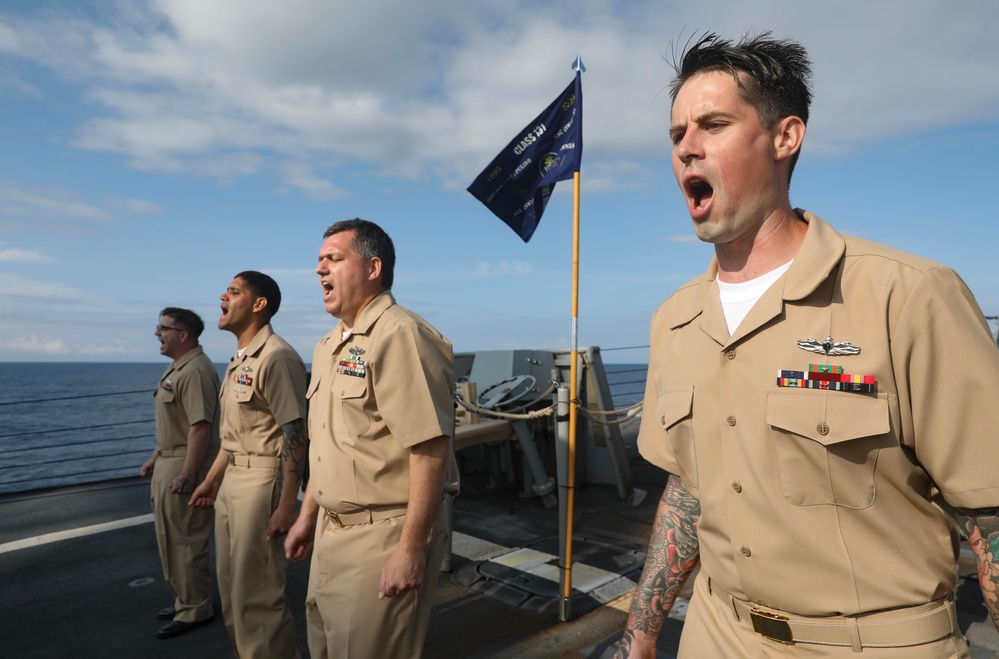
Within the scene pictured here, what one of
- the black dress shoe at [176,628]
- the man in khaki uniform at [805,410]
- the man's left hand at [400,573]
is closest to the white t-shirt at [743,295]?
the man in khaki uniform at [805,410]

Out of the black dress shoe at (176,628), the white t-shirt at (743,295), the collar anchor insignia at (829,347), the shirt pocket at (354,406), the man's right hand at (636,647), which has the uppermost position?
the white t-shirt at (743,295)

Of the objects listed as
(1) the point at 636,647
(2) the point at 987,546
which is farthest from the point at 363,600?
Answer: (2) the point at 987,546

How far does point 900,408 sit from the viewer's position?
128 centimetres

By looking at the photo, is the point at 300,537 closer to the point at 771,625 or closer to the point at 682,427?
the point at 682,427

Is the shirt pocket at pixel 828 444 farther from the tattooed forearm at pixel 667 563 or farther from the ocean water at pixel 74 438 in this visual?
the ocean water at pixel 74 438

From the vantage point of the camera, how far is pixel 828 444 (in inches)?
52.6

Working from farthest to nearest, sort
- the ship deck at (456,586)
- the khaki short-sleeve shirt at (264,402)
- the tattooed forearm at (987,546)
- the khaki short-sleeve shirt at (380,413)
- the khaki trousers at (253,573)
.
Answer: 1. the ship deck at (456,586)
2. the khaki short-sleeve shirt at (264,402)
3. the khaki trousers at (253,573)
4. the khaki short-sleeve shirt at (380,413)
5. the tattooed forearm at (987,546)

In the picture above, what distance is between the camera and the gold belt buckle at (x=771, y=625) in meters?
1.38

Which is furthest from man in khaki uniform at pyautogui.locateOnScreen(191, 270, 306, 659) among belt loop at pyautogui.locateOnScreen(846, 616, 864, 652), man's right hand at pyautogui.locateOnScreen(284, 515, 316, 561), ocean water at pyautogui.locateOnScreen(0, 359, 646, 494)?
ocean water at pyautogui.locateOnScreen(0, 359, 646, 494)

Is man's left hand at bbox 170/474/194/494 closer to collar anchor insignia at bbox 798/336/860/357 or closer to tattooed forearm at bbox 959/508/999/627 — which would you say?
collar anchor insignia at bbox 798/336/860/357

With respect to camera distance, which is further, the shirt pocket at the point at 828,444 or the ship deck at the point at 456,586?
the ship deck at the point at 456,586

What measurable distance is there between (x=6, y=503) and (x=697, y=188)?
339 inches

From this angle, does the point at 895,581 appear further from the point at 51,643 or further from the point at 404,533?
the point at 51,643

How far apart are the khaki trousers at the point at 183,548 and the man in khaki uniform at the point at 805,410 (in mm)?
3846
